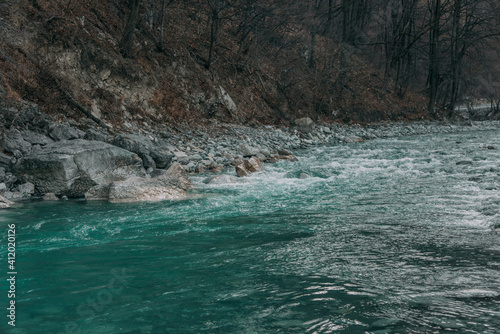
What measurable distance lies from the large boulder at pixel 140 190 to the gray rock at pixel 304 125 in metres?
Result: 10.8

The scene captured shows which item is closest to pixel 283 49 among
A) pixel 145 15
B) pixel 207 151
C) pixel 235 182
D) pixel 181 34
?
pixel 181 34

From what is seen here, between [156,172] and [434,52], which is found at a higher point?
[434,52]

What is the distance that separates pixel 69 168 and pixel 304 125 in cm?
1207

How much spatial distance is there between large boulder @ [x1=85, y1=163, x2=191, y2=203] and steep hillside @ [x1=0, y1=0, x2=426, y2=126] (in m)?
3.89

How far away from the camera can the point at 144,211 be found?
19.4 feet

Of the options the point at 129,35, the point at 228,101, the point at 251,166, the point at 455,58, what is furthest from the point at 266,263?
the point at 455,58

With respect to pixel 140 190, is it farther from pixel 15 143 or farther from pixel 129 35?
pixel 129 35

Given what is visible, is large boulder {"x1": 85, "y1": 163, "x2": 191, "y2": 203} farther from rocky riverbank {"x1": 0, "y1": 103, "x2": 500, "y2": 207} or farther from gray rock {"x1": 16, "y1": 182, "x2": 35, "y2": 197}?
gray rock {"x1": 16, "y1": 182, "x2": 35, "y2": 197}

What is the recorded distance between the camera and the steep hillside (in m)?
11.3

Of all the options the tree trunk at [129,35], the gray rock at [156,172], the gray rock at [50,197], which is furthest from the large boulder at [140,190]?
the tree trunk at [129,35]

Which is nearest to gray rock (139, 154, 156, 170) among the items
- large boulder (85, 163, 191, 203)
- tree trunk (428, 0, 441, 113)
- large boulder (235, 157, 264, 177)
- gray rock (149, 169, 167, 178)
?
gray rock (149, 169, 167, 178)

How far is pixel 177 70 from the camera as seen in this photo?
15.8 metres

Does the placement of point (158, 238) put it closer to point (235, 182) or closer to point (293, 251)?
point (293, 251)

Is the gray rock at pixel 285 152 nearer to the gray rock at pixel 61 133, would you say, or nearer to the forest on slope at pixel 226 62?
the forest on slope at pixel 226 62
